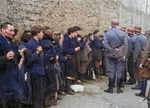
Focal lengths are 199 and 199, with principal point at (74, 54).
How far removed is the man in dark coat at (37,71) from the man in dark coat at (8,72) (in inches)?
29.2

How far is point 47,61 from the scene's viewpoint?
4.21m

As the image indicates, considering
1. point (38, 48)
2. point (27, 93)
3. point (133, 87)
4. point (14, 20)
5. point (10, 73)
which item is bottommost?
point (133, 87)

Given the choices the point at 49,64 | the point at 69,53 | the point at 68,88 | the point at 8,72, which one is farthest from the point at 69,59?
the point at 8,72

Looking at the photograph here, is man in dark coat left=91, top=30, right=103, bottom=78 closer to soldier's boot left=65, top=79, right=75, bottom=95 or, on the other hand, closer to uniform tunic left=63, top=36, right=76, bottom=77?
uniform tunic left=63, top=36, right=76, bottom=77

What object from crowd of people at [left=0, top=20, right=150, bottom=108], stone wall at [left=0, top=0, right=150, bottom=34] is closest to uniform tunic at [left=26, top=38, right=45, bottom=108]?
crowd of people at [left=0, top=20, right=150, bottom=108]

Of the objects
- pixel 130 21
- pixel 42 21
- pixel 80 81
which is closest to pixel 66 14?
pixel 42 21

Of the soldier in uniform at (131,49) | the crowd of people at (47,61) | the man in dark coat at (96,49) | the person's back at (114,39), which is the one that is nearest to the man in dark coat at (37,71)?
the crowd of people at (47,61)

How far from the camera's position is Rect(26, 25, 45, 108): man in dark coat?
388 cm

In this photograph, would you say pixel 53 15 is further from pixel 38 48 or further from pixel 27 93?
pixel 27 93

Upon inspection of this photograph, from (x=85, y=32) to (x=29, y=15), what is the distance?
4158 mm

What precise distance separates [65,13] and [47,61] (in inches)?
218

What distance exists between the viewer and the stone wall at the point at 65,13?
678 cm

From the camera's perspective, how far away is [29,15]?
7363mm

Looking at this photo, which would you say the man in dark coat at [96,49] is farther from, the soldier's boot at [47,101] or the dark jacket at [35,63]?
the dark jacket at [35,63]
